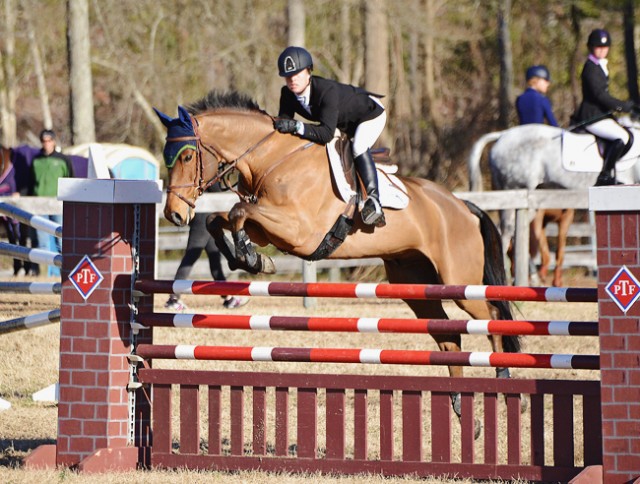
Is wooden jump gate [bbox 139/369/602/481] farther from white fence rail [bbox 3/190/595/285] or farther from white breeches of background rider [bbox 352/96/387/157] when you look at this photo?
white fence rail [bbox 3/190/595/285]

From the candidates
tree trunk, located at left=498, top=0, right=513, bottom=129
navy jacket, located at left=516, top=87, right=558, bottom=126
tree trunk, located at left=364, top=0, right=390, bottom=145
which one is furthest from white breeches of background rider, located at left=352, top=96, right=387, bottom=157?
tree trunk, located at left=498, top=0, right=513, bottom=129

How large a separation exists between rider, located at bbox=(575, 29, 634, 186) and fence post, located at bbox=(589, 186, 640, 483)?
18.8ft

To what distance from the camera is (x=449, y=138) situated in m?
19.7

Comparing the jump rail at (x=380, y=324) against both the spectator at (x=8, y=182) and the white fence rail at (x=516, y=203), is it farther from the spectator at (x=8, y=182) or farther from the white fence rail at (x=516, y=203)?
the spectator at (x=8, y=182)

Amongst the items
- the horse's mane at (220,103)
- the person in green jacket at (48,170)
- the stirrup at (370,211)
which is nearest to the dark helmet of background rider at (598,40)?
the stirrup at (370,211)

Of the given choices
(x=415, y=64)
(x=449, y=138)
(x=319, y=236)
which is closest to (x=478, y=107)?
(x=449, y=138)

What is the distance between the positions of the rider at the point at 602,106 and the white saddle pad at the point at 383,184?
3928 millimetres

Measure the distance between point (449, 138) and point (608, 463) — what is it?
50.0 feet

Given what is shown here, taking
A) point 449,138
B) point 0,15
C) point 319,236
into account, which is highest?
point 0,15

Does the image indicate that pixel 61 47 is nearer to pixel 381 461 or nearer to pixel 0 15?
pixel 0 15

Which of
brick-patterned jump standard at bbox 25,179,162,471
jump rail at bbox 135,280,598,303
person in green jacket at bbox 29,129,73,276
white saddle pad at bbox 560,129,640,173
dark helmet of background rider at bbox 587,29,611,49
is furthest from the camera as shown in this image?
person in green jacket at bbox 29,129,73,276

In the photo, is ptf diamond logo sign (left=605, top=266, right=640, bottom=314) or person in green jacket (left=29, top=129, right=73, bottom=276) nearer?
ptf diamond logo sign (left=605, top=266, right=640, bottom=314)

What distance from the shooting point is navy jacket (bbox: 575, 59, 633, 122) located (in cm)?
1040

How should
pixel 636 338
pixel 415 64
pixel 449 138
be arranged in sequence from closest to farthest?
pixel 636 338 → pixel 449 138 → pixel 415 64
